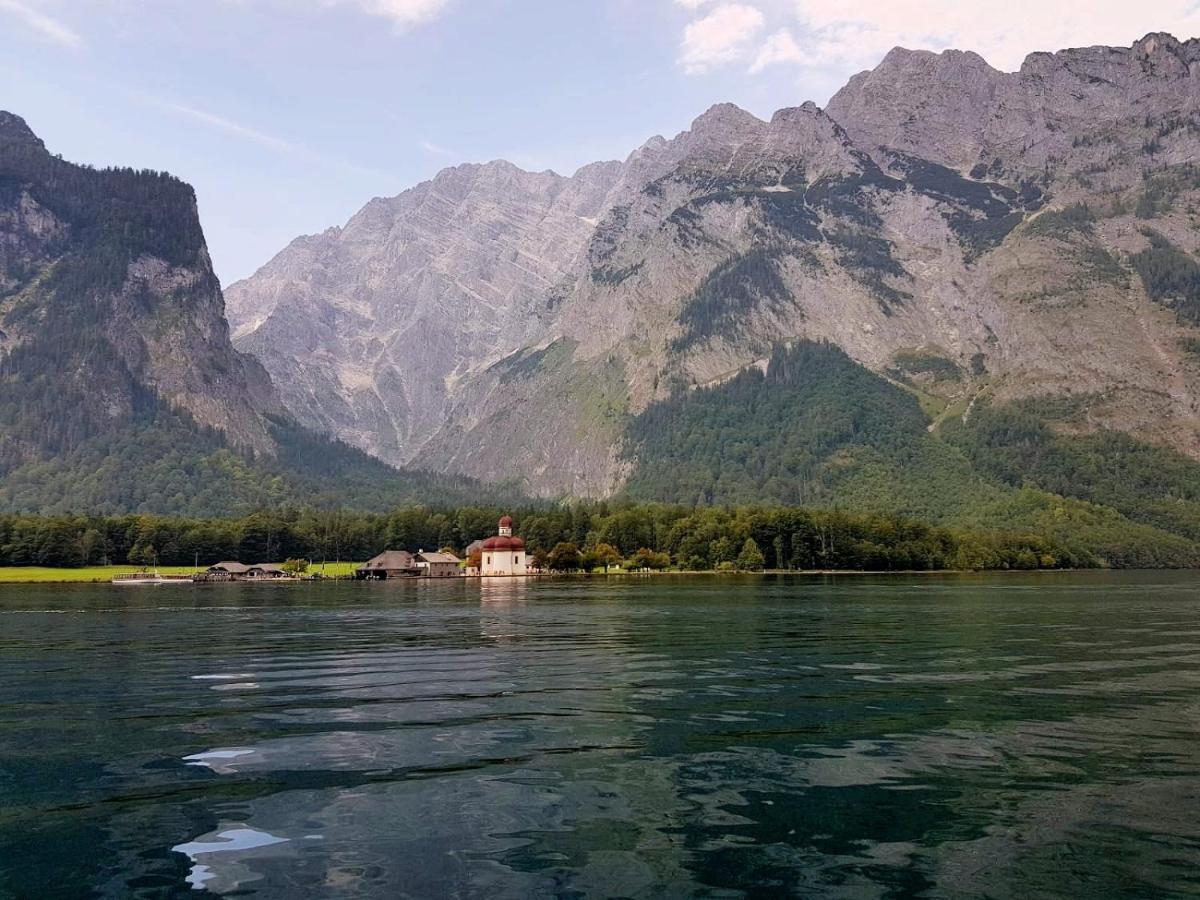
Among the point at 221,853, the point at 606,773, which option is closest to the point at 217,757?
the point at 221,853

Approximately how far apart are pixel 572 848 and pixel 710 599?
10082 cm

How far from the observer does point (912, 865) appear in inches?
687

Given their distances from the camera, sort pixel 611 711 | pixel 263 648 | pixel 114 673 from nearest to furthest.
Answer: pixel 611 711
pixel 114 673
pixel 263 648

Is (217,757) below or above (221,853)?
below

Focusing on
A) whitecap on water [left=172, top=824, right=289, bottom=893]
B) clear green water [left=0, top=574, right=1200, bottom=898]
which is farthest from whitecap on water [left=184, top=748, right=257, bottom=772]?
whitecap on water [left=172, top=824, right=289, bottom=893]

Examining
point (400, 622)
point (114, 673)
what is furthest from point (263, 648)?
point (400, 622)

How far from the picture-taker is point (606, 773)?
24.4m

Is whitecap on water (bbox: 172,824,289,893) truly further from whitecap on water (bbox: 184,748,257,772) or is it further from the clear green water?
whitecap on water (bbox: 184,748,257,772)

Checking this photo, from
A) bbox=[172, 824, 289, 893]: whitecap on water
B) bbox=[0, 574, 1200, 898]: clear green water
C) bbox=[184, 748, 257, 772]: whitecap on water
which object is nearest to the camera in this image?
bbox=[172, 824, 289, 893]: whitecap on water

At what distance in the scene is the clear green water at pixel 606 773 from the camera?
17172 mm

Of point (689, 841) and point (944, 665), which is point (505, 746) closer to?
point (689, 841)

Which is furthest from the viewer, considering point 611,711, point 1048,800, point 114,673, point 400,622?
point 400,622

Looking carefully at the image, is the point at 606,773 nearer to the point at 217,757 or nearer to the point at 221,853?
the point at 221,853

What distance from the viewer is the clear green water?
17172 mm
